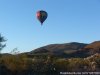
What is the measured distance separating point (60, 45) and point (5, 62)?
81.7 m

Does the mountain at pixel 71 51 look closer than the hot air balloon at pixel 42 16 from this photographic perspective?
No

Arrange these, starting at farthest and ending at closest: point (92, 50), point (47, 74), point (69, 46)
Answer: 1. point (69, 46)
2. point (92, 50)
3. point (47, 74)

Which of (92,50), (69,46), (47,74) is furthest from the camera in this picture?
(69,46)

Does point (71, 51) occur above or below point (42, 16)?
above

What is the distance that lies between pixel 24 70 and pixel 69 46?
78.1 metres

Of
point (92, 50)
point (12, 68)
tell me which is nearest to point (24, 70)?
point (12, 68)

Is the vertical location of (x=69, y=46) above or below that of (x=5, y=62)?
above

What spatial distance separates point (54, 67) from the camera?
166ft

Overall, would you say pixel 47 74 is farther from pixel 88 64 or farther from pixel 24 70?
pixel 88 64

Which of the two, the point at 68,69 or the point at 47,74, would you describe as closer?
the point at 47,74

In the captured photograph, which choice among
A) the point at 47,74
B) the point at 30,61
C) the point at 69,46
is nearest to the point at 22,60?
the point at 30,61

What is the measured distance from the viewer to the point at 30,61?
51344 millimetres

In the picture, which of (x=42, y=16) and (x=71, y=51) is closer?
(x=42, y=16)

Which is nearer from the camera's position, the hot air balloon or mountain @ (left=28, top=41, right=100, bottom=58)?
the hot air balloon
